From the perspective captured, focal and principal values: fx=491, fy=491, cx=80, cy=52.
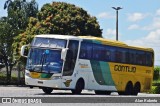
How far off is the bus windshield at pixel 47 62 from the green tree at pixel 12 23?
32.1 m

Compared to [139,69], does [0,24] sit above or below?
above

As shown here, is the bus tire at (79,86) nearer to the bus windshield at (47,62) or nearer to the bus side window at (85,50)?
the bus side window at (85,50)

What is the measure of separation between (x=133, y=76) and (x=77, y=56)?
642cm

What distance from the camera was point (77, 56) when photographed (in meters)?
26.7

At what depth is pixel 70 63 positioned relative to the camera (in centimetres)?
2636

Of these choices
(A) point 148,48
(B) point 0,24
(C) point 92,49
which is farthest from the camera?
(B) point 0,24

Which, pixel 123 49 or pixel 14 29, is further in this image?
pixel 14 29

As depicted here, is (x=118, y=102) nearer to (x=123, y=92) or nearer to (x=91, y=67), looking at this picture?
(x=91, y=67)

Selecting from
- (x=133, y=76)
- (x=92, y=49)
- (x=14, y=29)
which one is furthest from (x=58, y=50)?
(x=14, y=29)

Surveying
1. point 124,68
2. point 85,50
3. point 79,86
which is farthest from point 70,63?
point 124,68

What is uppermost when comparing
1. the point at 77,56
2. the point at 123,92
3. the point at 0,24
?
the point at 0,24

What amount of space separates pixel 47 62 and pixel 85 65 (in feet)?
8.62

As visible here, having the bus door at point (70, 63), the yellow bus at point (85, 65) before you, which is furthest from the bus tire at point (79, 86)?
the bus door at point (70, 63)

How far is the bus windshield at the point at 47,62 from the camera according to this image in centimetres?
2583
